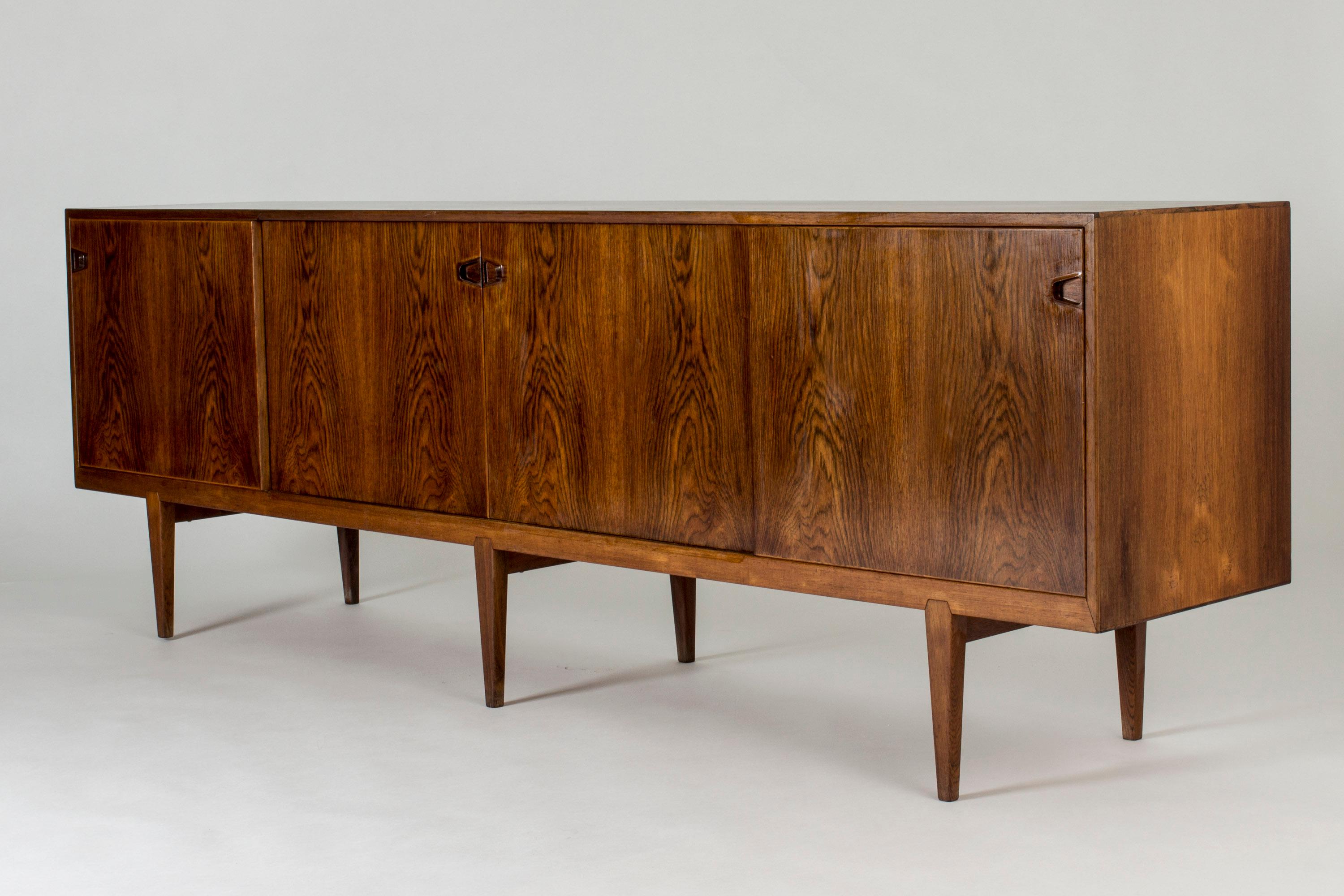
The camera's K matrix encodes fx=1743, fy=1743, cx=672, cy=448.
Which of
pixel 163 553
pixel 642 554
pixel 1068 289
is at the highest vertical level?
pixel 1068 289

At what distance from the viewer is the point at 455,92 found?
5.98m

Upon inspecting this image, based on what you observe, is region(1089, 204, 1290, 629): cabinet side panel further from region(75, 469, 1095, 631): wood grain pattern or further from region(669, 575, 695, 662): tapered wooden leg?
region(669, 575, 695, 662): tapered wooden leg

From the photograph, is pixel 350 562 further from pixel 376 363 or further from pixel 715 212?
pixel 715 212

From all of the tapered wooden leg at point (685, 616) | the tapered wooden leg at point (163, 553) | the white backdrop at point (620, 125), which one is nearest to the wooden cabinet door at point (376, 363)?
the tapered wooden leg at point (163, 553)

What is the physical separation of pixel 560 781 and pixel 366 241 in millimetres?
1252

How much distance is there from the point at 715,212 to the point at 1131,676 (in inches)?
46.5

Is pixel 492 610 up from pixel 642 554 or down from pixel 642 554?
down

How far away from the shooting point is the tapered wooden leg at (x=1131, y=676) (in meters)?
3.30

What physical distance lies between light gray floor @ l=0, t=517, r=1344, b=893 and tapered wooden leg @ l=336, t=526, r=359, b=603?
0.06 metres

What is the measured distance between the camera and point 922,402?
2.91 metres

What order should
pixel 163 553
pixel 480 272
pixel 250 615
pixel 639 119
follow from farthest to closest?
pixel 639 119 → pixel 250 615 → pixel 163 553 → pixel 480 272

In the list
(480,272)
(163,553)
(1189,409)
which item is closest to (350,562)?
(163,553)

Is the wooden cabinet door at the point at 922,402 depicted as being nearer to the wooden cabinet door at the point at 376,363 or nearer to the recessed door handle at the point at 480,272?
the recessed door handle at the point at 480,272

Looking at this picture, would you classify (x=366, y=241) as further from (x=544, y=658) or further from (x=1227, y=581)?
(x=1227, y=581)
